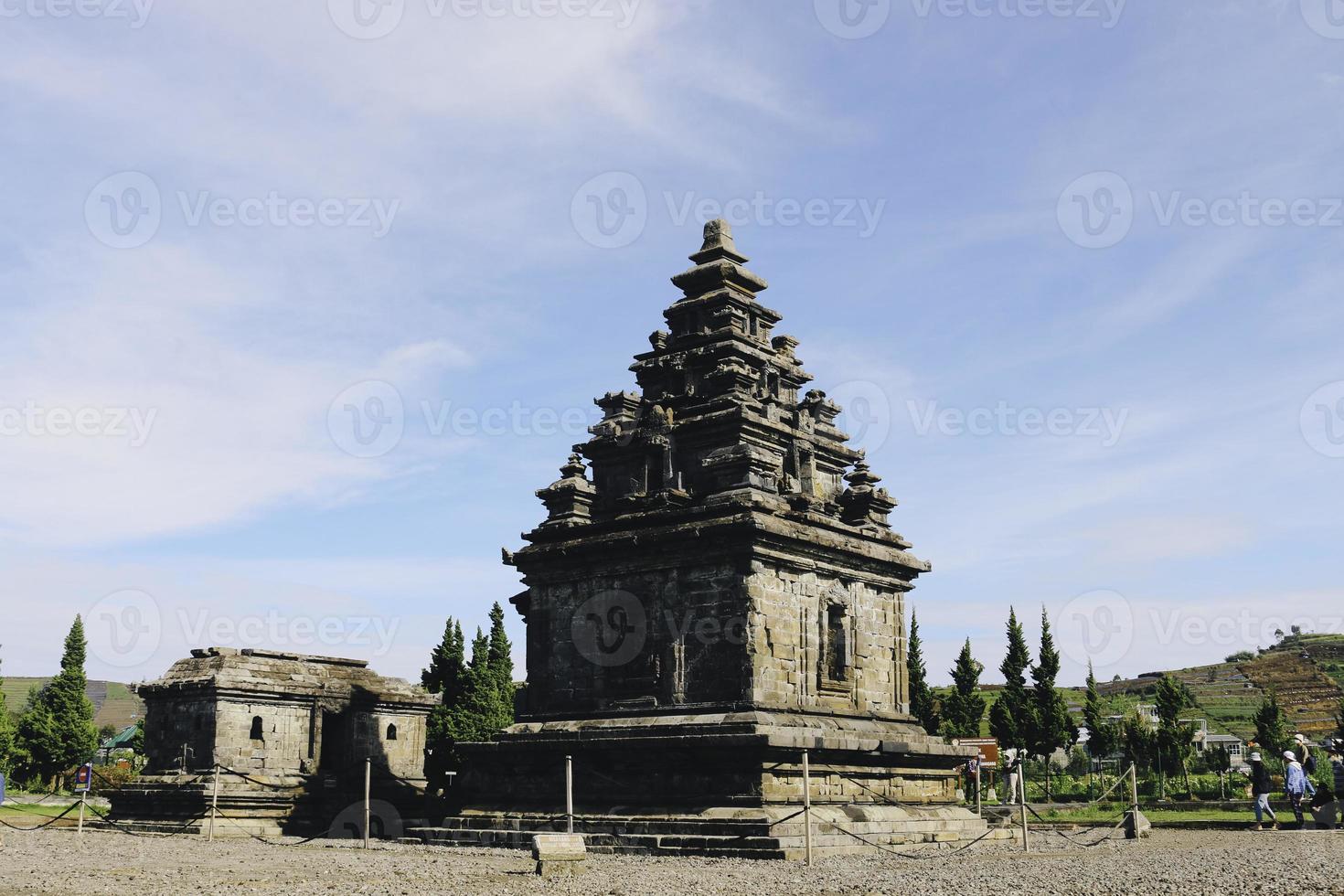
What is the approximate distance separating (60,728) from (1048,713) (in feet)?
148

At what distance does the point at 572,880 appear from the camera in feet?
56.2

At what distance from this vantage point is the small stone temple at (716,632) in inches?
917

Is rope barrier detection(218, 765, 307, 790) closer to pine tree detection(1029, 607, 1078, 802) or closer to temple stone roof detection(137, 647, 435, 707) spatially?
temple stone roof detection(137, 647, 435, 707)

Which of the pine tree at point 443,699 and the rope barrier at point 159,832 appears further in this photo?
the pine tree at point 443,699

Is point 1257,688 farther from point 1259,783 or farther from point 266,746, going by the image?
point 266,746

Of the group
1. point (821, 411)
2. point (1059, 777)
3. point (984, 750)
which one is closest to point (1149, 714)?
point (1059, 777)

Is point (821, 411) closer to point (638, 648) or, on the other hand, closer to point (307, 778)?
point (638, 648)

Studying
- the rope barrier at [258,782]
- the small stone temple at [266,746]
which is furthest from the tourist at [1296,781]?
the rope barrier at [258,782]

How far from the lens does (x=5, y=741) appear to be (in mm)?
52656

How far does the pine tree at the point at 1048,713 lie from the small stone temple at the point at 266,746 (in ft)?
102

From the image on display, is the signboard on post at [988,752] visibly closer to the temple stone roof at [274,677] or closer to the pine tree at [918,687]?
the pine tree at [918,687]

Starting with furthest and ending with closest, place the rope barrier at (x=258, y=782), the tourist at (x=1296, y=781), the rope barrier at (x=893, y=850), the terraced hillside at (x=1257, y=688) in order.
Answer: the terraced hillside at (x=1257, y=688), the rope barrier at (x=258, y=782), the tourist at (x=1296, y=781), the rope barrier at (x=893, y=850)

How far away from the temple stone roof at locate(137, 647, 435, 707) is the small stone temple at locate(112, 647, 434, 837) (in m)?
0.04

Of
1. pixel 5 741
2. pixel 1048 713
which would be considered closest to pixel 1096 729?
pixel 1048 713
